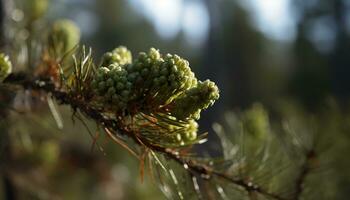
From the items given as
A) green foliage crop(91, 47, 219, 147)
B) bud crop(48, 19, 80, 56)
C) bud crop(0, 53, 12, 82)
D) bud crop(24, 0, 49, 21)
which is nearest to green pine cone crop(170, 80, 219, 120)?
green foliage crop(91, 47, 219, 147)

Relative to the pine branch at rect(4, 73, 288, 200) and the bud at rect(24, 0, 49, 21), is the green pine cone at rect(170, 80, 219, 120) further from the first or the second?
the bud at rect(24, 0, 49, 21)

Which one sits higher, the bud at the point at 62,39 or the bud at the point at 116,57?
the bud at the point at 116,57

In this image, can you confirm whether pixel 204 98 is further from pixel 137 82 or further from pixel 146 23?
pixel 146 23

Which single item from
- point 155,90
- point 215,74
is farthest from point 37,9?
point 215,74

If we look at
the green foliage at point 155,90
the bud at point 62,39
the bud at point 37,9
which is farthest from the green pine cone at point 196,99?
the bud at point 37,9

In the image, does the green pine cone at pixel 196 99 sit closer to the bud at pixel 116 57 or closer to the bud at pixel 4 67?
the bud at pixel 116 57
